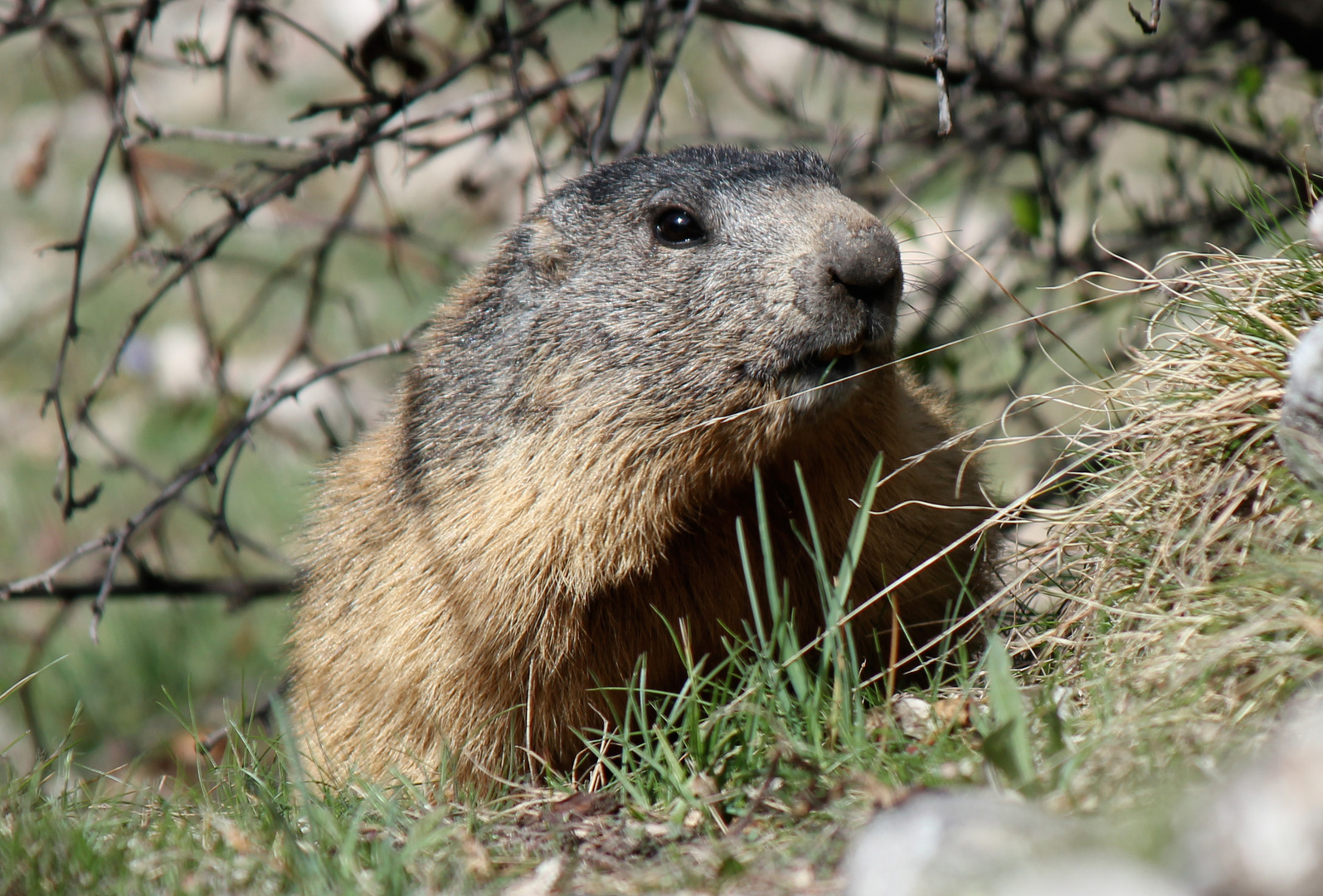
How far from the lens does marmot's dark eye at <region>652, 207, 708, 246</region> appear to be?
3885 millimetres

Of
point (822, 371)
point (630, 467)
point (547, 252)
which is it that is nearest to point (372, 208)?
point (547, 252)

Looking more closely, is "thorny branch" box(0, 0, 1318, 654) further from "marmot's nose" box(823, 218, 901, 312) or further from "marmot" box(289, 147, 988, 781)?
"marmot" box(289, 147, 988, 781)

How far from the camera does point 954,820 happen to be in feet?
5.79

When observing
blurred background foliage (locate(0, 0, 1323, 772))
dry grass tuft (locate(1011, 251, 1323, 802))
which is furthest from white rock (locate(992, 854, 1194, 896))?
blurred background foliage (locate(0, 0, 1323, 772))

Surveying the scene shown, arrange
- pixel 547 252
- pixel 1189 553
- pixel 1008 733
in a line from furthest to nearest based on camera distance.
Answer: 1. pixel 547 252
2. pixel 1189 553
3. pixel 1008 733

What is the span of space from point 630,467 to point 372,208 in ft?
45.7

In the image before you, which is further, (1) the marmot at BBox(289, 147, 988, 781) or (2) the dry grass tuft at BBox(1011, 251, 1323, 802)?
(1) the marmot at BBox(289, 147, 988, 781)

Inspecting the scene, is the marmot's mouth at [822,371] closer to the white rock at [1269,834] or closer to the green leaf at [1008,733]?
the green leaf at [1008,733]

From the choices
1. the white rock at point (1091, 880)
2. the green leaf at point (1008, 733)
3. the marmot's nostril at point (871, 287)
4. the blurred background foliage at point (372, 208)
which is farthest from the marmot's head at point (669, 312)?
the white rock at point (1091, 880)

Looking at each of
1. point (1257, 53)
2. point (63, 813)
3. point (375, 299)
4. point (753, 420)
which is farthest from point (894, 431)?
point (375, 299)

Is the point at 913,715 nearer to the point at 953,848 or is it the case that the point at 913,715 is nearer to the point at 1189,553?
the point at 1189,553

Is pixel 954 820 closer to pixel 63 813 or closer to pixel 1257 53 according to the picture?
pixel 63 813

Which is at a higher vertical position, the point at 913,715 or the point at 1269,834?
the point at 1269,834

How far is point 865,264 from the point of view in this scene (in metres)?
3.36
